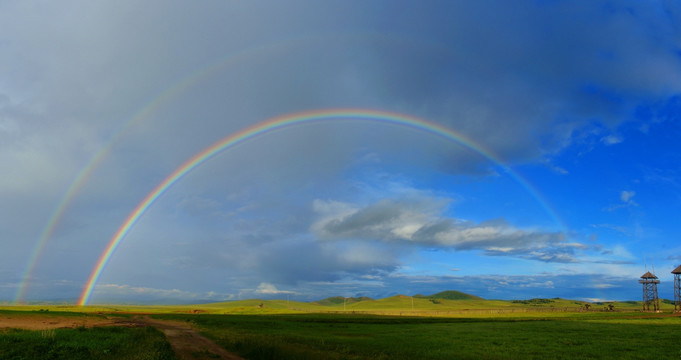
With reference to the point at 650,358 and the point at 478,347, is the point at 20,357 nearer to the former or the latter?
the point at 478,347

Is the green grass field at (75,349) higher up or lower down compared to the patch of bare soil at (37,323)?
higher up

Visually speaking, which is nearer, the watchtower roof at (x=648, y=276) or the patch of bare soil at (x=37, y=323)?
the patch of bare soil at (x=37, y=323)

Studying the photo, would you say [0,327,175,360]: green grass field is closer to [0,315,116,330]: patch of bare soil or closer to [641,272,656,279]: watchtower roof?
[0,315,116,330]: patch of bare soil

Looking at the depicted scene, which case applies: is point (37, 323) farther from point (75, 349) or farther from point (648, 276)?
point (648, 276)

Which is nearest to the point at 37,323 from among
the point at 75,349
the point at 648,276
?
the point at 75,349

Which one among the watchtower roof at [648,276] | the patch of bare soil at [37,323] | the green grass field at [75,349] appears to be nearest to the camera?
the green grass field at [75,349]

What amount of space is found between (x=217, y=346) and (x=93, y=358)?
12.9 metres

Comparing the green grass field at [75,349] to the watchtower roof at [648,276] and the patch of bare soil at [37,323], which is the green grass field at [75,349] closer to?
the patch of bare soil at [37,323]

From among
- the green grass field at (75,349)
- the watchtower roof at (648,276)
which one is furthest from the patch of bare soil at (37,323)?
the watchtower roof at (648,276)

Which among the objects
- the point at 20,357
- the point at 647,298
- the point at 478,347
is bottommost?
the point at 647,298

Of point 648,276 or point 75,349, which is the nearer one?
point 75,349

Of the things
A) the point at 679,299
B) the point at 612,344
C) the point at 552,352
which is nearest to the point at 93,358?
the point at 552,352

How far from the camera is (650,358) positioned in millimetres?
32250

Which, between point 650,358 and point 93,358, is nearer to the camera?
point 93,358
